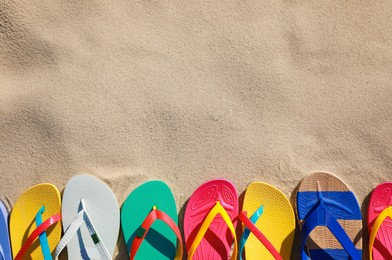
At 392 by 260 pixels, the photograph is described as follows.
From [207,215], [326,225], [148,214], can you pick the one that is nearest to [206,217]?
[207,215]

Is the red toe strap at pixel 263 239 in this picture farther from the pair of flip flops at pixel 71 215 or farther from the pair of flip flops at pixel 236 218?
the pair of flip flops at pixel 71 215

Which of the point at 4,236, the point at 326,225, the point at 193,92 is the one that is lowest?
the point at 4,236

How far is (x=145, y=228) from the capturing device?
1.29 m

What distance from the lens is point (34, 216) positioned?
1.38 m

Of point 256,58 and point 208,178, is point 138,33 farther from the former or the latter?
point 208,178

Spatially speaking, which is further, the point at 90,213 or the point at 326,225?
the point at 90,213

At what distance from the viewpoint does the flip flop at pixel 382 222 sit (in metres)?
1.34

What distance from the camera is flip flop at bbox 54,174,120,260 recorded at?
1364 millimetres

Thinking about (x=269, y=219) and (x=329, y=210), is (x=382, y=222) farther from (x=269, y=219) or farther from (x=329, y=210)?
(x=269, y=219)

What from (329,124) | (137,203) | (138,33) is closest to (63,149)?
(137,203)

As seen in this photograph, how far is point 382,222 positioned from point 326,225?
246mm

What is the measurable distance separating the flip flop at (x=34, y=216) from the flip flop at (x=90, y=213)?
42 millimetres

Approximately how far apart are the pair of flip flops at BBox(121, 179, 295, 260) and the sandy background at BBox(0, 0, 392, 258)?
0.04m

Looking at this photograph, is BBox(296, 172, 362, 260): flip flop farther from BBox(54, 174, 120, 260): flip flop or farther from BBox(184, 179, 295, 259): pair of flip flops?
BBox(54, 174, 120, 260): flip flop
